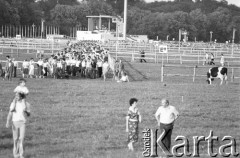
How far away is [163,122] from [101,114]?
6.23 metres

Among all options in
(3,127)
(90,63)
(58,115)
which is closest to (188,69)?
(90,63)

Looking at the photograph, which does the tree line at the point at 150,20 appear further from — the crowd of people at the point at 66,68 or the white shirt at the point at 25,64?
the white shirt at the point at 25,64

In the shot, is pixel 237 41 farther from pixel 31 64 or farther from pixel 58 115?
pixel 58 115

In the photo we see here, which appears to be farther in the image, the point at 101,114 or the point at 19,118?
the point at 101,114

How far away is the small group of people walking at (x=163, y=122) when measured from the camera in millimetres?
13891

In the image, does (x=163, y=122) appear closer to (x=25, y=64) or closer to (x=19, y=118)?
(x=19, y=118)

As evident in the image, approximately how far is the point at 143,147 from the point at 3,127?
15.0 feet

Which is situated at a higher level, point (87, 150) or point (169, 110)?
point (169, 110)

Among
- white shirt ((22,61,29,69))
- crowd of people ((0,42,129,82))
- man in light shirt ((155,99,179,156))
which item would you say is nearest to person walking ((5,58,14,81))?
crowd of people ((0,42,129,82))

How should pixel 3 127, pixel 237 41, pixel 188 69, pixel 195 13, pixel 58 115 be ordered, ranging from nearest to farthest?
1. pixel 3 127
2. pixel 58 115
3. pixel 188 69
4. pixel 195 13
5. pixel 237 41

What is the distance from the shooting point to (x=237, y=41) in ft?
488

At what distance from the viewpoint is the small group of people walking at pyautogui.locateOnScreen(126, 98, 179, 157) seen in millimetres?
13891

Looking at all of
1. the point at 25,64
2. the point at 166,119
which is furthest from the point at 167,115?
the point at 25,64

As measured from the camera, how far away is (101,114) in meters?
19.9
